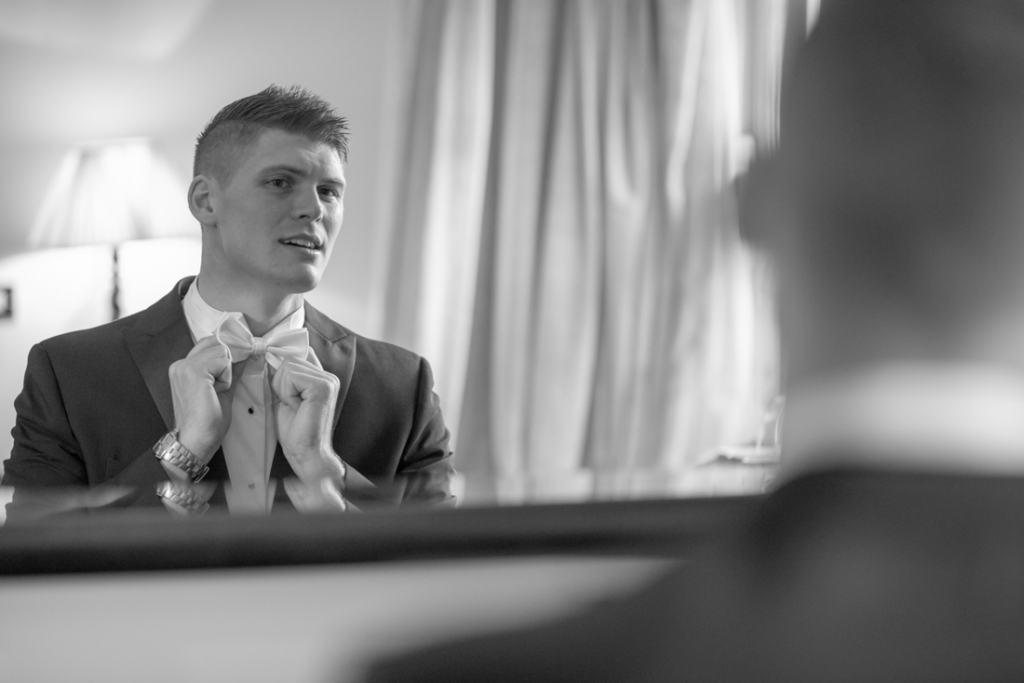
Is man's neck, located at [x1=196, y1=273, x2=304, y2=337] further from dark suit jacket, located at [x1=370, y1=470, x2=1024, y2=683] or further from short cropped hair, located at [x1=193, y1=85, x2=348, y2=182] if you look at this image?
dark suit jacket, located at [x1=370, y1=470, x2=1024, y2=683]

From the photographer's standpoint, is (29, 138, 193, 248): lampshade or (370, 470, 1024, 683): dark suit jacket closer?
(370, 470, 1024, 683): dark suit jacket

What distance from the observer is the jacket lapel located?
0.49 meters

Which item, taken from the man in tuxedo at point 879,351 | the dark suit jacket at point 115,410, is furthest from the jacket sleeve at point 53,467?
the man in tuxedo at point 879,351

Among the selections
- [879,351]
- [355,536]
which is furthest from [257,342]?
[879,351]

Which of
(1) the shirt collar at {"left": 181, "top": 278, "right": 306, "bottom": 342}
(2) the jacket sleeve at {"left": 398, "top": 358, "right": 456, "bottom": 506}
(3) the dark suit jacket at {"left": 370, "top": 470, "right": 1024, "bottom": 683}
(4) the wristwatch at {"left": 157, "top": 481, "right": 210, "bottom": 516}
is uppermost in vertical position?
(1) the shirt collar at {"left": 181, "top": 278, "right": 306, "bottom": 342}

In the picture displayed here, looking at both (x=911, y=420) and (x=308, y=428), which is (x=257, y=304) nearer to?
(x=308, y=428)

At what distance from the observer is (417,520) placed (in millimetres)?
513

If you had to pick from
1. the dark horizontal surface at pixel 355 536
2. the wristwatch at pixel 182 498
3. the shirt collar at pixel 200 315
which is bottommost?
the dark horizontal surface at pixel 355 536

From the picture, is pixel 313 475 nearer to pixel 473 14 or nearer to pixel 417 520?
pixel 417 520

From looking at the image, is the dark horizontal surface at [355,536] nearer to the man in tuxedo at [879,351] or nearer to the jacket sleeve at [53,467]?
the jacket sleeve at [53,467]

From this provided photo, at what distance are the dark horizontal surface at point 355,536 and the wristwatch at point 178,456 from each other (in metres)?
0.03

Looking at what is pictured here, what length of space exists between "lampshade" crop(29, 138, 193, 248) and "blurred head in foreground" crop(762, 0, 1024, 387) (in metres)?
0.38

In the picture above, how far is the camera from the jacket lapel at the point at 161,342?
19.3 inches

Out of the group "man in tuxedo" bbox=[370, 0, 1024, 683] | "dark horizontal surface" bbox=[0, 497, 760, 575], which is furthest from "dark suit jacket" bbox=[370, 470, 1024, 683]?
"dark horizontal surface" bbox=[0, 497, 760, 575]
